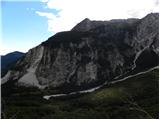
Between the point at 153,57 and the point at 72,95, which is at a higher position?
the point at 153,57

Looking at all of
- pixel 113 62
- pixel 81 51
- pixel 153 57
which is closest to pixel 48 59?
pixel 81 51

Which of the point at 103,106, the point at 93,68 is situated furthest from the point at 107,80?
the point at 103,106

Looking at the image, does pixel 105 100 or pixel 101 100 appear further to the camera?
pixel 101 100

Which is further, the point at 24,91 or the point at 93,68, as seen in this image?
the point at 93,68

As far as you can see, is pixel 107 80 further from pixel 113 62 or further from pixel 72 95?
pixel 72 95

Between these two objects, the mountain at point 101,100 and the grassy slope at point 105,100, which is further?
the grassy slope at point 105,100

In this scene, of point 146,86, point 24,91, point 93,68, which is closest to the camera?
point 146,86

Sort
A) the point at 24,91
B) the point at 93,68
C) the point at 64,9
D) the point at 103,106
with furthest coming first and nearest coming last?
the point at 93,68, the point at 24,91, the point at 103,106, the point at 64,9

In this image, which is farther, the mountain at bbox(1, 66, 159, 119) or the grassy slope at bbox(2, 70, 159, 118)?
the grassy slope at bbox(2, 70, 159, 118)

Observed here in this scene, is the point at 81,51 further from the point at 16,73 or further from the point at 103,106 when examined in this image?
the point at 103,106
